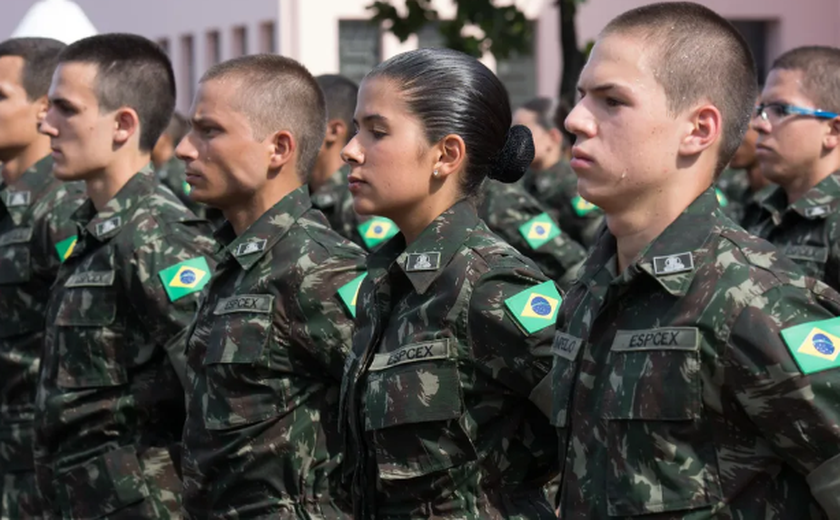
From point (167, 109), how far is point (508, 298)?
2.63 metres

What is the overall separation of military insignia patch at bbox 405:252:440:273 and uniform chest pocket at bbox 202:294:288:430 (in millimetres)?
673

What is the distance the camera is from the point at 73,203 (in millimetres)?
6121

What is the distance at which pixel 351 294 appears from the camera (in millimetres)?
4258

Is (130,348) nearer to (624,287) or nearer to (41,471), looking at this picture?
(41,471)

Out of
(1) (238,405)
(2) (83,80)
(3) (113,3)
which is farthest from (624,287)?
(3) (113,3)

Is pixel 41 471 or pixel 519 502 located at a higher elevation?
pixel 519 502

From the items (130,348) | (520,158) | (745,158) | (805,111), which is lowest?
(745,158)

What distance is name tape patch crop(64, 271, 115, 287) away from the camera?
4926mm

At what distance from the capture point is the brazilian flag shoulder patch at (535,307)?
355 centimetres

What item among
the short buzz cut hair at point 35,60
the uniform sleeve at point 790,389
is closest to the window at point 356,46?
the short buzz cut hair at point 35,60

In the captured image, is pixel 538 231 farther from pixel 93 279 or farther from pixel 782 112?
pixel 93 279

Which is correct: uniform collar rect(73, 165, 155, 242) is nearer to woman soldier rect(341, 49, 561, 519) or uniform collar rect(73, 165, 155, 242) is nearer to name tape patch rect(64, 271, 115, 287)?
name tape patch rect(64, 271, 115, 287)

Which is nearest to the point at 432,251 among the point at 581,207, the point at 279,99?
the point at 279,99

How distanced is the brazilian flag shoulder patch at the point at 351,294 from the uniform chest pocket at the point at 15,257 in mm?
2124
